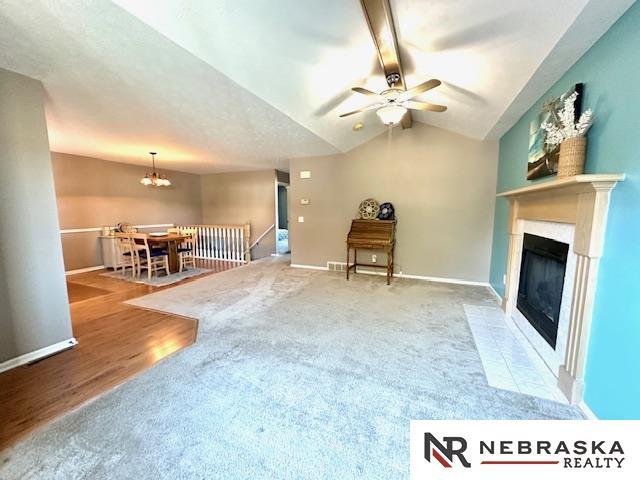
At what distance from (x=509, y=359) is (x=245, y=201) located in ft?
22.3

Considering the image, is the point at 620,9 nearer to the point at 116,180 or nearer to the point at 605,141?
the point at 605,141

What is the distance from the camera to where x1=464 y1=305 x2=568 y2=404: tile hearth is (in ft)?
6.15

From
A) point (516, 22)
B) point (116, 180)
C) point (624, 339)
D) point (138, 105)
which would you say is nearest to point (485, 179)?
point (516, 22)

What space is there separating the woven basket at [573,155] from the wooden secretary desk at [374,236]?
8.62 feet

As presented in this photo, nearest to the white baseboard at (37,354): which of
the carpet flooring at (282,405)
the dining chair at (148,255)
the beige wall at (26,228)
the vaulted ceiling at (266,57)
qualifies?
the beige wall at (26,228)

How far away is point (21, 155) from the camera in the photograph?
2113 millimetres

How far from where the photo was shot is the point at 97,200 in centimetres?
568

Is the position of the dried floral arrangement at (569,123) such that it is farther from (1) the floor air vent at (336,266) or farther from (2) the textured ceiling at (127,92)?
(1) the floor air vent at (336,266)

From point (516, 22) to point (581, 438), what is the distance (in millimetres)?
2514

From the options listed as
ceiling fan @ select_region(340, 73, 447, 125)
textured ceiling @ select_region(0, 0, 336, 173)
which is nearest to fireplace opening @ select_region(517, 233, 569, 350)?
ceiling fan @ select_region(340, 73, 447, 125)

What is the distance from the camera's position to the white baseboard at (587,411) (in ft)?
5.16

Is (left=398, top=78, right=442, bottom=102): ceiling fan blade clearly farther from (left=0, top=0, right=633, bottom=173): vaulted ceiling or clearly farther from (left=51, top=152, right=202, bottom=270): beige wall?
(left=51, top=152, right=202, bottom=270): beige wall

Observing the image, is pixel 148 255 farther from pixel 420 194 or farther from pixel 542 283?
A: pixel 542 283

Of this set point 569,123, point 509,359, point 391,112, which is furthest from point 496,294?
point 391,112
